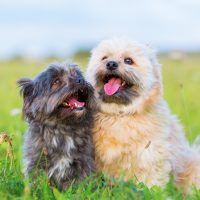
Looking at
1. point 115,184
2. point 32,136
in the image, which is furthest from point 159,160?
point 32,136

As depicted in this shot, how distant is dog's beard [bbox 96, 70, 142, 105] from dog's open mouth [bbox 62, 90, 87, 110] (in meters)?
0.27

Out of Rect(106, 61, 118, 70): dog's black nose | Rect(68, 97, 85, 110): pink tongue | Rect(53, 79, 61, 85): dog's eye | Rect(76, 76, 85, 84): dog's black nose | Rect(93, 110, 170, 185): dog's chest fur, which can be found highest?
Rect(106, 61, 118, 70): dog's black nose

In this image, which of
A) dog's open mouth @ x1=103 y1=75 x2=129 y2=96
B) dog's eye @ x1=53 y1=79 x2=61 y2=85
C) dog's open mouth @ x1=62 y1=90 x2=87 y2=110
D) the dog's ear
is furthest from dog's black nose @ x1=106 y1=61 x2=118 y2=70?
the dog's ear

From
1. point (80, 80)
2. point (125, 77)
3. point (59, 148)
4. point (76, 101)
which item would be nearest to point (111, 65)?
point (125, 77)

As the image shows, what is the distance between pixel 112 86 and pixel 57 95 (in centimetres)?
65

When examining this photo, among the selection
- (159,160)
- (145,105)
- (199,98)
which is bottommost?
(199,98)

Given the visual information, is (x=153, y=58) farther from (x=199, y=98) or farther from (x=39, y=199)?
(x=199, y=98)

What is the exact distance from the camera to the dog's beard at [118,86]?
639 cm

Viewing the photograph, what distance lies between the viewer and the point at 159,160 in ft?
21.2

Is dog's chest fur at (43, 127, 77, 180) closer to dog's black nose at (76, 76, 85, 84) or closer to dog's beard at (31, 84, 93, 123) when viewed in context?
dog's beard at (31, 84, 93, 123)

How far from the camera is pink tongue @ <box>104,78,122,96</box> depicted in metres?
6.38

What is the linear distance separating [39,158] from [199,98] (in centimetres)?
785

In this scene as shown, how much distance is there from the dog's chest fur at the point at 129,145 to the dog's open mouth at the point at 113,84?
281 millimetres

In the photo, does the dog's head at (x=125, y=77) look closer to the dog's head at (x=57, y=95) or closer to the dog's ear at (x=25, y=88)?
the dog's head at (x=57, y=95)
